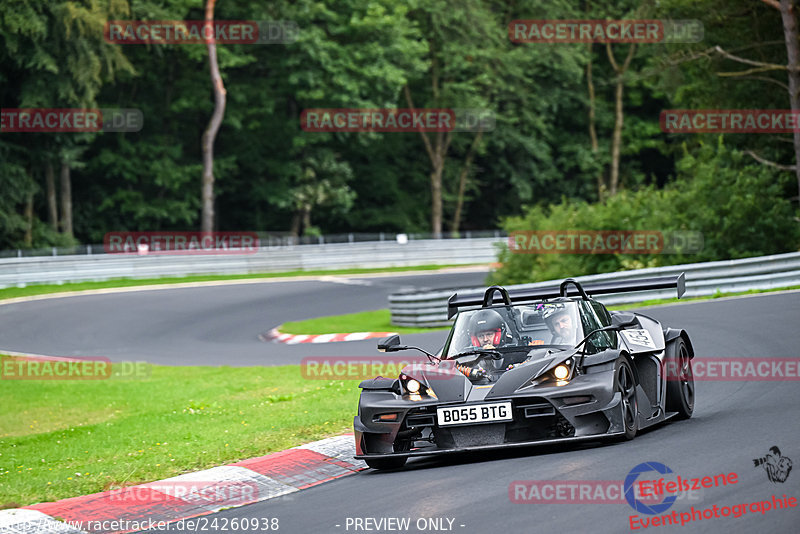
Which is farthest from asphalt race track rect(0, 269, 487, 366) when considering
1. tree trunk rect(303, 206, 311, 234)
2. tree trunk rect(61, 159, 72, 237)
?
tree trunk rect(303, 206, 311, 234)

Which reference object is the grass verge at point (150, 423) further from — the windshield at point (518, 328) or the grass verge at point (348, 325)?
the grass verge at point (348, 325)

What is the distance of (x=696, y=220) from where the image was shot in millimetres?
25609

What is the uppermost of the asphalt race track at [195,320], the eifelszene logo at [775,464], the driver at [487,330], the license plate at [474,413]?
the driver at [487,330]

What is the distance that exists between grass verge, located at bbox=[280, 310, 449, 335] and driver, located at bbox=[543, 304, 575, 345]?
13.4m

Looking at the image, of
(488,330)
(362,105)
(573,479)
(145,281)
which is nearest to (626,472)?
(573,479)

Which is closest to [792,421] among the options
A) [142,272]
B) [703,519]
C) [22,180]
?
[703,519]

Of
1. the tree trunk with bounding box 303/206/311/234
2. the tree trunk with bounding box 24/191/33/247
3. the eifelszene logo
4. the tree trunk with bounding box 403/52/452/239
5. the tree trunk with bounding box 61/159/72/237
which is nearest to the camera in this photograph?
the eifelszene logo

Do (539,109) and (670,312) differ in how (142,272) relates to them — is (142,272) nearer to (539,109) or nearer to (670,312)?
(670,312)

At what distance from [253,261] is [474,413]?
32.9m

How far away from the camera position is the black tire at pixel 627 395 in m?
8.27

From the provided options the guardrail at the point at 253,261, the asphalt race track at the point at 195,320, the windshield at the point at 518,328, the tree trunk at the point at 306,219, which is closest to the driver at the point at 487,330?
the windshield at the point at 518,328

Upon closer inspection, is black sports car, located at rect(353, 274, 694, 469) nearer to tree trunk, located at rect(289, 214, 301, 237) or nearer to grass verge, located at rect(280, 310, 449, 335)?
grass verge, located at rect(280, 310, 449, 335)

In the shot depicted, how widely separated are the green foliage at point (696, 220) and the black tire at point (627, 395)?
16.6 m

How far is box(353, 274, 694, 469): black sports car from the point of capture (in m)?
7.98
